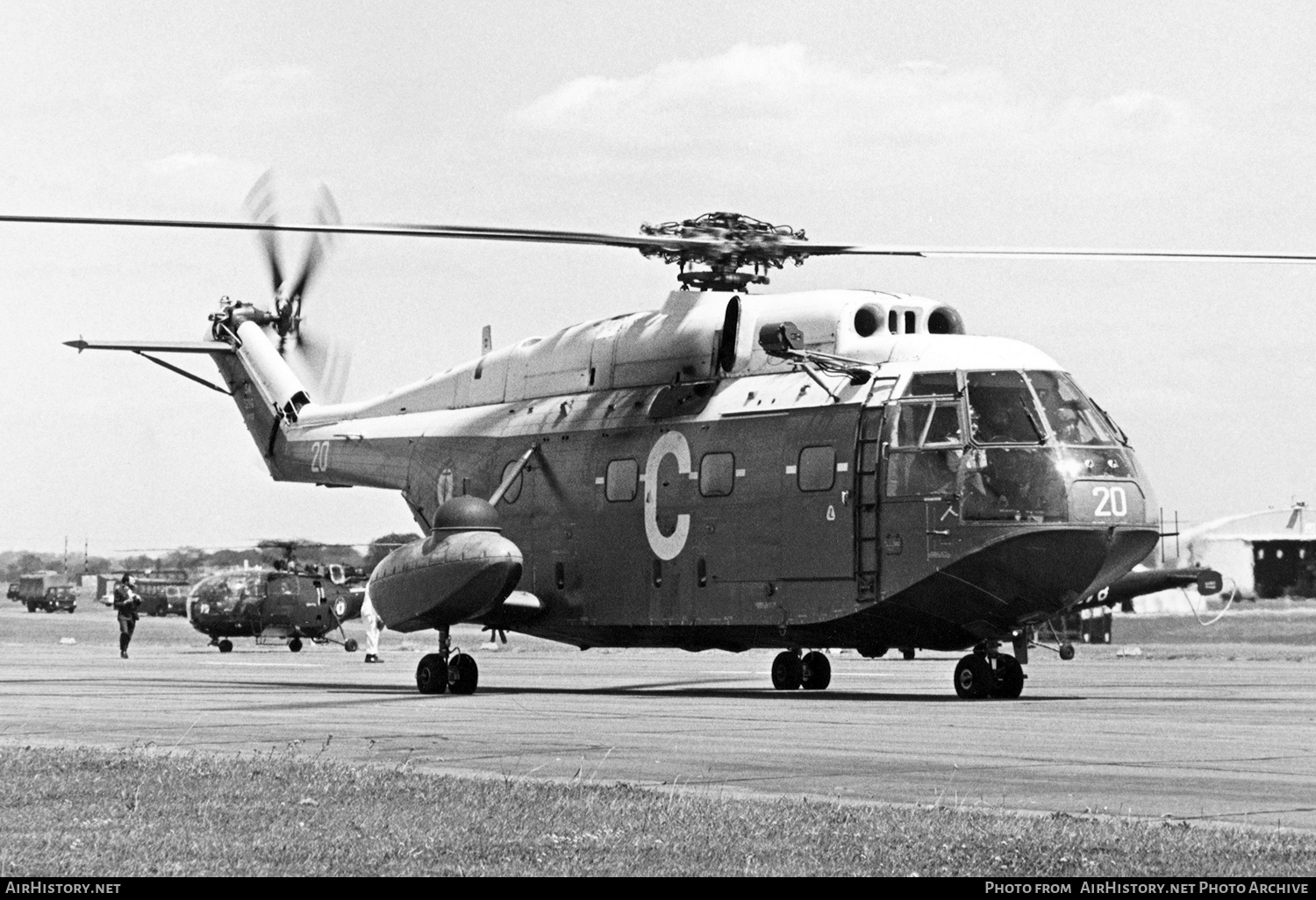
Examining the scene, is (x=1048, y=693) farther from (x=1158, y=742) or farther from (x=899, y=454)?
(x=1158, y=742)

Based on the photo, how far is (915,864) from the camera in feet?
26.2

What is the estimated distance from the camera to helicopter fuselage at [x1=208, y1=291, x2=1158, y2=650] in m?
20.0

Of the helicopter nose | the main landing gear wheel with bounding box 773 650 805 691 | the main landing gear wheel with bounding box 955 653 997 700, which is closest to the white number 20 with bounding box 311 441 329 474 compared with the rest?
the helicopter nose

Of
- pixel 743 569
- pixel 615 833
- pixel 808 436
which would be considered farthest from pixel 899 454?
pixel 615 833

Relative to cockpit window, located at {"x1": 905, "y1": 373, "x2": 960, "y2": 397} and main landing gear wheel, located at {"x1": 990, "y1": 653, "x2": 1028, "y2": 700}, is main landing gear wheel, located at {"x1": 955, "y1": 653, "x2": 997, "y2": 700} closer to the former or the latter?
main landing gear wheel, located at {"x1": 990, "y1": 653, "x2": 1028, "y2": 700}

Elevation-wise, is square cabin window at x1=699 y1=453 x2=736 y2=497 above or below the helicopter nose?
above

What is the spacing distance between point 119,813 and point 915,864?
14.9 feet

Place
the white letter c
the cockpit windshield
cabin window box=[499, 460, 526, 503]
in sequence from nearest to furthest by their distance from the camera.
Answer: the cockpit windshield, the white letter c, cabin window box=[499, 460, 526, 503]

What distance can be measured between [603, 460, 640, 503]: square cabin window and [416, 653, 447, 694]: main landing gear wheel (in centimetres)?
313

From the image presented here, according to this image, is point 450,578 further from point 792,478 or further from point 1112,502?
point 1112,502

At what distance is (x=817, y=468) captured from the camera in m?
21.3

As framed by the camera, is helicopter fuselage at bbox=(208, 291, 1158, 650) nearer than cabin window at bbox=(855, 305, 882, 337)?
Yes

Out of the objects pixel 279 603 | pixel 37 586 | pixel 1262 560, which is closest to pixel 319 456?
pixel 279 603

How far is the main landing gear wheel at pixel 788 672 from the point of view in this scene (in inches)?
970
